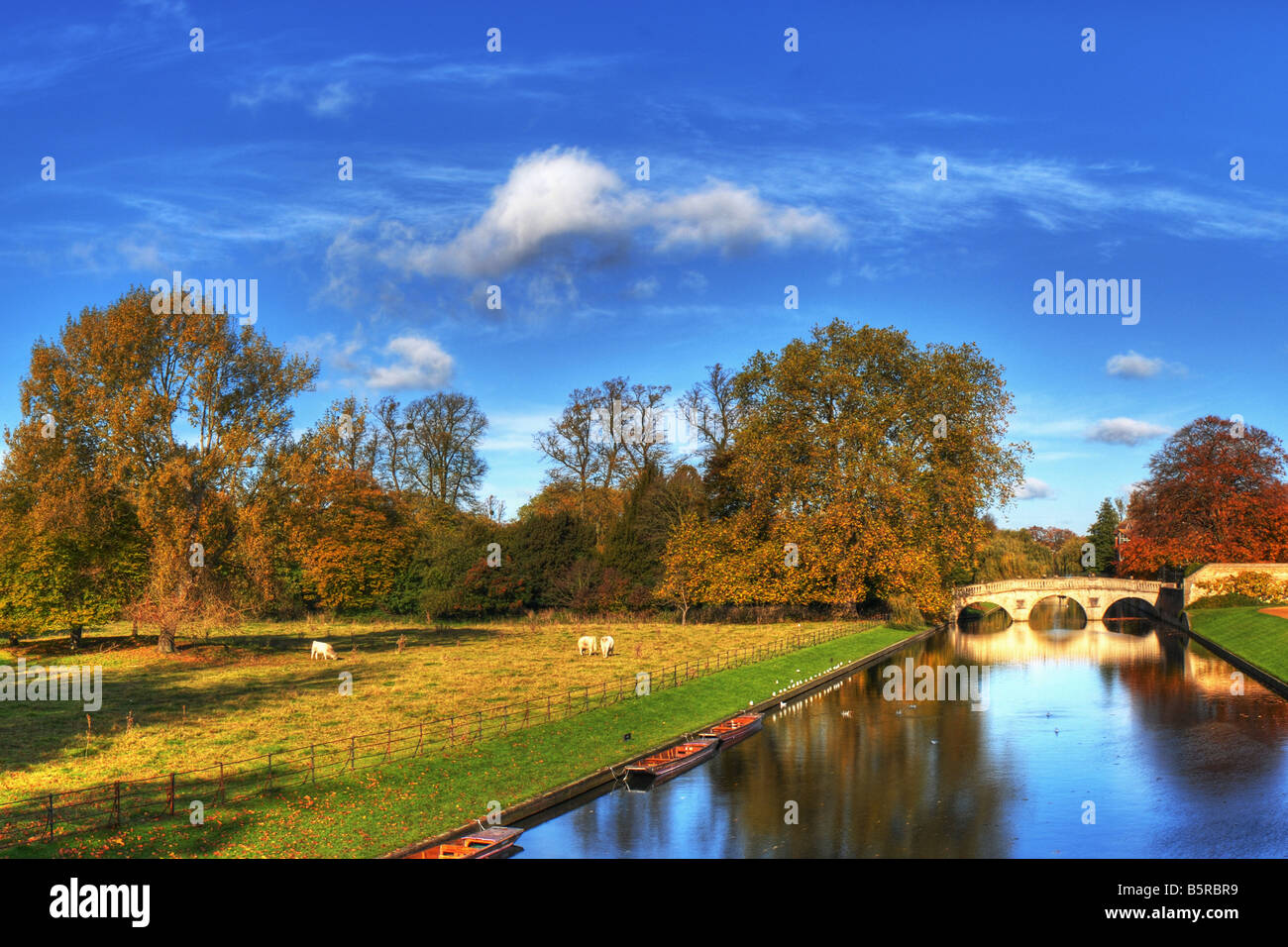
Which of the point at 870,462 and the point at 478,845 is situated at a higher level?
the point at 870,462

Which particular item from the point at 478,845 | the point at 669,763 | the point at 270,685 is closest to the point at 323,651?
the point at 270,685

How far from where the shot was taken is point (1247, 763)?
2955 centimetres

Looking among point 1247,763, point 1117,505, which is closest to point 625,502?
point 1247,763

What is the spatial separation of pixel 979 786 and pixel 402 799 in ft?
54.3

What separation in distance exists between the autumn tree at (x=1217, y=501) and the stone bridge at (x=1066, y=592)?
2892mm

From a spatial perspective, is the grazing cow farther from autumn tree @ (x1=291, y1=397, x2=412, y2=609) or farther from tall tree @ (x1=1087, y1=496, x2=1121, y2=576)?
tall tree @ (x1=1087, y1=496, x2=1121, y2=576)

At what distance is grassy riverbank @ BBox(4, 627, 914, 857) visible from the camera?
18.6 m

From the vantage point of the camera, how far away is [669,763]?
28562 mm

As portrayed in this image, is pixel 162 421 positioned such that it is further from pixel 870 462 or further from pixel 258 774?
pixel 870 462

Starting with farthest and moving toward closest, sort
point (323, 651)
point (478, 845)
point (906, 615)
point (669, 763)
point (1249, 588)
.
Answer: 1. point (906, 615)
2. point (1249, 588)
3. point (323, 651)
4. point (669, 763)
5. point (478, 845)

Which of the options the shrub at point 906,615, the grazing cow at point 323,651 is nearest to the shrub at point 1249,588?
the shrub at point 906,615

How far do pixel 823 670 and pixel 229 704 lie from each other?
31075 mm

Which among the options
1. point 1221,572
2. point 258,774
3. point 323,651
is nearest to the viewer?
point 258,774
